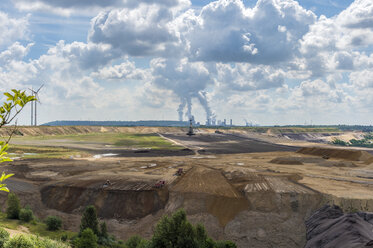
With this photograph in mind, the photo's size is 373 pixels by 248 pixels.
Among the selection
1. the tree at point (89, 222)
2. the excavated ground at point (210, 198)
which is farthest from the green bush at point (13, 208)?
the tree at point (89, 222)

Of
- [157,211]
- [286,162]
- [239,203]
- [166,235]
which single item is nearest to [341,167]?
[286,162]

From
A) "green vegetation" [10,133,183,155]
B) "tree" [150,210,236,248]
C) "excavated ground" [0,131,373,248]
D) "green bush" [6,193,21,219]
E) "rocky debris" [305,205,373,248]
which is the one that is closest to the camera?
"tree" [150,210,236,248]

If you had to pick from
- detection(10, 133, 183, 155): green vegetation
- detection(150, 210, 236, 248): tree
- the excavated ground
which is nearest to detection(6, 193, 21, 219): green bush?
the excavated ground

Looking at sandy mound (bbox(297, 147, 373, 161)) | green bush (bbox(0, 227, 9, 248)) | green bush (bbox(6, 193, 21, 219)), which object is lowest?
green bush (bbox(6, 193, 21, 219))

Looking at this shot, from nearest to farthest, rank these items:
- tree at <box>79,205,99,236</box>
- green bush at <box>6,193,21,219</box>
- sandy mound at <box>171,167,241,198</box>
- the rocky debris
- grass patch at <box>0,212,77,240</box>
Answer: the rocky debris
tree at <box>79,205,99,236</box>
grass patch at <box>0,212,77,240</box>
green bush at <box>6,193,21,219</box>
sandy mound at <box>171,167,241,198</box>

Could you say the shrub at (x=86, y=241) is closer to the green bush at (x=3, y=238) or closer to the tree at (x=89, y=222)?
the green bush at (x=3, y=238)

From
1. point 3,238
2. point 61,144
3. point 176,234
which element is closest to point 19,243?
point 3,238

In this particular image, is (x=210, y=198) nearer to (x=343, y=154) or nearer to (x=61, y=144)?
(x=343, y=154)

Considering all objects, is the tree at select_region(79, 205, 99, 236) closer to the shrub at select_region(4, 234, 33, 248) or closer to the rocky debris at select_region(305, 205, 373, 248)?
the shrub at select_region(4, 234, 33, 248)
